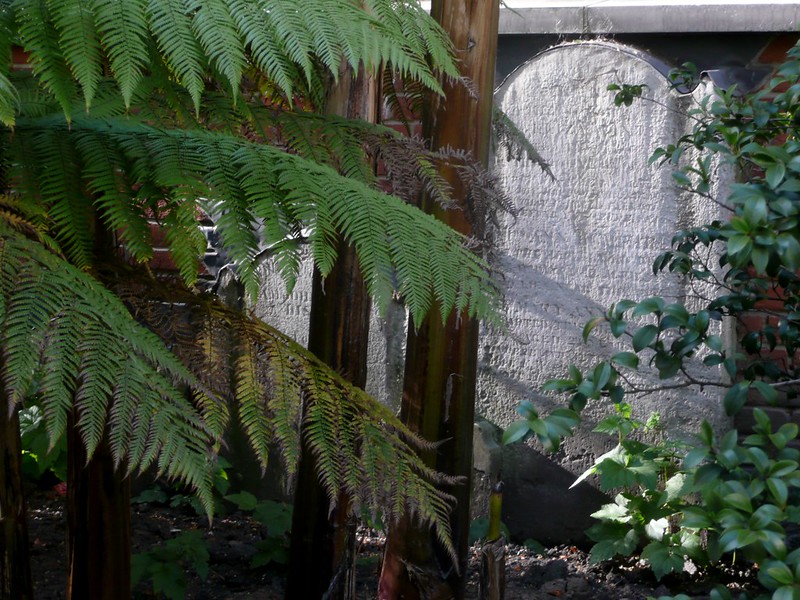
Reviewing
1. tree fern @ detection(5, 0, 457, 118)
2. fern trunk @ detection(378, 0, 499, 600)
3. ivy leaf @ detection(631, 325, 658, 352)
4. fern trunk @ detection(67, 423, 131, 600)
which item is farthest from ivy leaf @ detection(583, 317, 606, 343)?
fern trunk @ detection(67, 423, 131, 600)

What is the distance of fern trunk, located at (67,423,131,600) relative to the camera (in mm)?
1940

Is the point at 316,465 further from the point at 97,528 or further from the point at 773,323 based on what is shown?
the point at 773,323

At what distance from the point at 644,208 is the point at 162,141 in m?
2.28

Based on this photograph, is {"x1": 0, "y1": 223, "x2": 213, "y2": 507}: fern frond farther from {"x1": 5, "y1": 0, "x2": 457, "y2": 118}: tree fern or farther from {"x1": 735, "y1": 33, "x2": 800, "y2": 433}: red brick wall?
{"x1": 735, "y1": 33, "x2": 800, "y2": 433}: red brick wall

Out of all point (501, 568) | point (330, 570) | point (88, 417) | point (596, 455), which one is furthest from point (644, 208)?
point (88, 417)

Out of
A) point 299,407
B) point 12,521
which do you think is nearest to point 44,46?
point 299,407

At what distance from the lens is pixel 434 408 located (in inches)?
100

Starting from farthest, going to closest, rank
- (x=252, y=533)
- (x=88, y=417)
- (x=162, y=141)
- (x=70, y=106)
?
(x=252, y=533)
(x=162, y=141)
(x=70, y=106)
(x=88, y=417)

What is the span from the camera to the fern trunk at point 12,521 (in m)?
1.63

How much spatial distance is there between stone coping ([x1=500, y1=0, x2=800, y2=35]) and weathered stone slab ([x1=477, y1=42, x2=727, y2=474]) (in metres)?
0.10

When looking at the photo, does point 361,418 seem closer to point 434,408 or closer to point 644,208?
point 434,408

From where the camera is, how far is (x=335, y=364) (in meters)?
2.48

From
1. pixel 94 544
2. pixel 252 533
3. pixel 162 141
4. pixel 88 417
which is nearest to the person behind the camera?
pixel 88 417

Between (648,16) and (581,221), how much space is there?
2.56 ft
